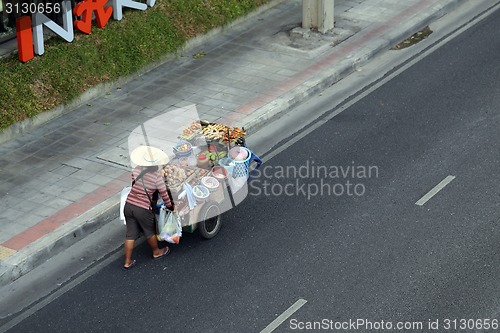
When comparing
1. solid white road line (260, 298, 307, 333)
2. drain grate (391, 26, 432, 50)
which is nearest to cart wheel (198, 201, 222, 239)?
solid white road line (260, 298, 307, 333)

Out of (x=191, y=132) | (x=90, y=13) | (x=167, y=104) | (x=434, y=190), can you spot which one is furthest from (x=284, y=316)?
(x=90, y=13)

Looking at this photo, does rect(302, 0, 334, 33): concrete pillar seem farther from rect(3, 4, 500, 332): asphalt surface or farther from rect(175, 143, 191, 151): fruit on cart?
rect(175, 143, 191, 151): fruit on cart

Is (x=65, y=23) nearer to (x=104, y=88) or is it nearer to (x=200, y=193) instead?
(x=104, y=88)

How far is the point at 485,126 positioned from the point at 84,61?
7.09 metres

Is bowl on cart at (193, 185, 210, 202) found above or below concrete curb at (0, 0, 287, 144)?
above

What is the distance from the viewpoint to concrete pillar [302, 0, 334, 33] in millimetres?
19766

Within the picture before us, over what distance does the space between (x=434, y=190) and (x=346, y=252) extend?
2.11 meters

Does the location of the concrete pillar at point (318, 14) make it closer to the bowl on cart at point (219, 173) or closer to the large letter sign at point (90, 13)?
the large letter sign at point (90, 13)

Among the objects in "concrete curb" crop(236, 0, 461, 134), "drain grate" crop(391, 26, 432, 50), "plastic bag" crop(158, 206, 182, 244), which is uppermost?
"plastic bag" crop(158, 206, 182, 244)

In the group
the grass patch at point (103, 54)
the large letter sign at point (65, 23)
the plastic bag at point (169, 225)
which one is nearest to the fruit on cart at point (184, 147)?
the plastic bag at point (169, 225)

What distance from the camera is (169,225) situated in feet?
42.1

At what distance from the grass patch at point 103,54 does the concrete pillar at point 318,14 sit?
152cm

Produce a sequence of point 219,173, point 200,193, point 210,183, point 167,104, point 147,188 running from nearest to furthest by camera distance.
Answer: point 147,188, point 200,193, point 210,183, point 219,173, point 167,104

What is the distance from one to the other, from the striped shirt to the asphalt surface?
0.89m
